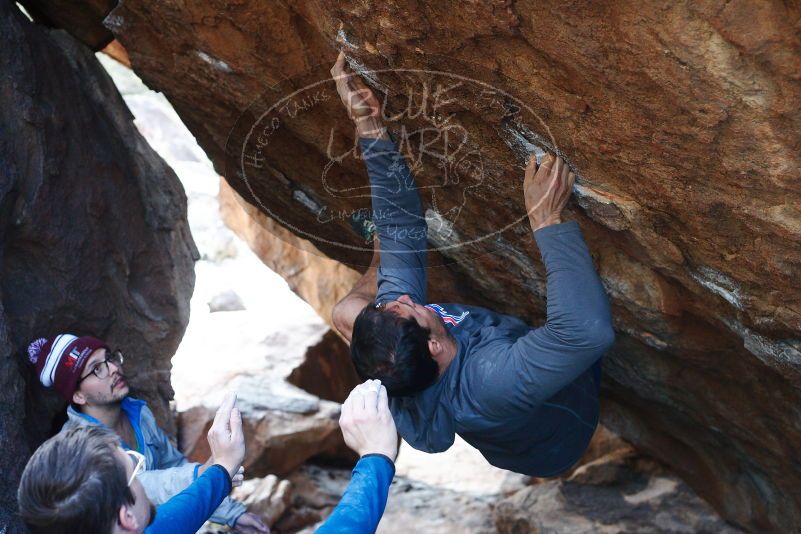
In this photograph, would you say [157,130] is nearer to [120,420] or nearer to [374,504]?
[120,420]

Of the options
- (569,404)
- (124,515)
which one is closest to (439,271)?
(569,404)

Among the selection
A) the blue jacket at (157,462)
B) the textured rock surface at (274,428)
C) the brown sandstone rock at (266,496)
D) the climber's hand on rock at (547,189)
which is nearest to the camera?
the climber's hand on rock at (547,189)

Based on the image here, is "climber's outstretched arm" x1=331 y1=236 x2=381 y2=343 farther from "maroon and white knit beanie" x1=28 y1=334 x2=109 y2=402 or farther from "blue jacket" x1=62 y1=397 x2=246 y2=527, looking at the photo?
"maroon and white knit beanie" x1=28 y1=334 x2=109 y2=402

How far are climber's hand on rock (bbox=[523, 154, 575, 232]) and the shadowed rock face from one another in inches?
2.0

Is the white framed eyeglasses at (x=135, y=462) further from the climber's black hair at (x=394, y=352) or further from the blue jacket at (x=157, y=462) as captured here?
the blue jacket at (x=157, y=462)

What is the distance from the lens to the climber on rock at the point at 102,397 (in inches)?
127

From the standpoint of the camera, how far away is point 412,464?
698cm

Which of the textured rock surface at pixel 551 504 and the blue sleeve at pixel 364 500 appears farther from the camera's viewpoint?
the textured rock surface at pixel 551 504

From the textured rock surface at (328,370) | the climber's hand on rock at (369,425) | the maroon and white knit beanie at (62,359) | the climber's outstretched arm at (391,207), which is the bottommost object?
the textured rock surface at (328,370)

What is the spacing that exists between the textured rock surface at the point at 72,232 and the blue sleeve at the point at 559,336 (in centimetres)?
177

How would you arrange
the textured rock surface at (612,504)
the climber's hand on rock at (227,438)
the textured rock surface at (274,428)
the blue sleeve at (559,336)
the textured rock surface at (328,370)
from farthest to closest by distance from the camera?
the textured rock surface at (328,370) → the textured rock surface at (274,428) → the textured rock surface at (612,504) → the climber's hand on rock at (227,438) → the blue sleeve at (559,336)

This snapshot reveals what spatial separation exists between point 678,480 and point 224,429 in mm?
3078

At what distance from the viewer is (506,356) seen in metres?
2.53

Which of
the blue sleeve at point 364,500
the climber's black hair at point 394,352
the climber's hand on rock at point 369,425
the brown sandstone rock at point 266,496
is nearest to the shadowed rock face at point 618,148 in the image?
the climber's black hair at point 394,352
